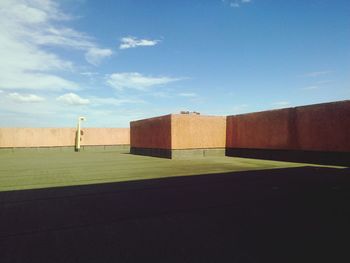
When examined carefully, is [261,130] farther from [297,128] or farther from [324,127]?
[324,127]

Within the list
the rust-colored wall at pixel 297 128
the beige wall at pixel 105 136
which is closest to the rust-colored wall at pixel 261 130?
the rust-colored wall at pixel 297 128

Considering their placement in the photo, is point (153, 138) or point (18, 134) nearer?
point (153, 138)

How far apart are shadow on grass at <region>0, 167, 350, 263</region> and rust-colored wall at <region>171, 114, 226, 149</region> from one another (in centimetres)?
1192

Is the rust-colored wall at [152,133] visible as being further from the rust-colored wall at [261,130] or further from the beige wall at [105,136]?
the beige wall at [105,136]

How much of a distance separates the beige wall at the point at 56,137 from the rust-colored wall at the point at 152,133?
8253 millimetres

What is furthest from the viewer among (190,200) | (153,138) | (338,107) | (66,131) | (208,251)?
(66,131)

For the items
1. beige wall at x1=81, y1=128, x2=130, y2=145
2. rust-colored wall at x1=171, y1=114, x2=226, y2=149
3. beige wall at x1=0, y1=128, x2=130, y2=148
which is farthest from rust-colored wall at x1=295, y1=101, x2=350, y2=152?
beige wall at x1=0, y1=128, x2=130, y2=148

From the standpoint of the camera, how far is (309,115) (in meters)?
16.0

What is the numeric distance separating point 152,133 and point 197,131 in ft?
13.4

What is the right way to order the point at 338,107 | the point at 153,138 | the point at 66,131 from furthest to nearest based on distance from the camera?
the point at 66,131
the point at 153,138
the point at 338,107

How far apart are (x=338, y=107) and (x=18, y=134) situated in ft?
94.3

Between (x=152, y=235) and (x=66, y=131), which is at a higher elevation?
(x=66, y=131)

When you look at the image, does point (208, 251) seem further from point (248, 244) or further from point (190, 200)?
point (190, 200)

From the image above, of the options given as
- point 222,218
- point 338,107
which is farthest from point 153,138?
point 222,218
